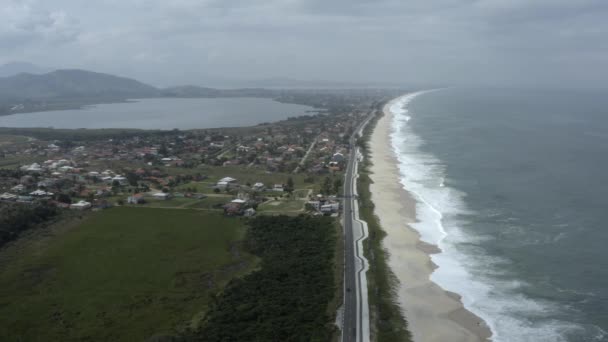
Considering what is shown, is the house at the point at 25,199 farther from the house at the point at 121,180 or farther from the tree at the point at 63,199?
the house at the point at 121,180

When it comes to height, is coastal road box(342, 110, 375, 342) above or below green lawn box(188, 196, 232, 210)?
below

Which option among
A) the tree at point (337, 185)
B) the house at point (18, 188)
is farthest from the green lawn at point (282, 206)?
the house at point (18, 188)

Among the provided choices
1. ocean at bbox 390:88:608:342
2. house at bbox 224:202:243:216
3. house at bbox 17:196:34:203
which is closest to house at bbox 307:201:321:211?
house at bbox 224:202:243:216

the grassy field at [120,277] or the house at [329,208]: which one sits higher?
the house at [329,208]

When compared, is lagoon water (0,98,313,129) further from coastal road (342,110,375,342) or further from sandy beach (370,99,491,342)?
coastal road (342,110,375,342)

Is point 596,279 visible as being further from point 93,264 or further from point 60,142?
point 60,142

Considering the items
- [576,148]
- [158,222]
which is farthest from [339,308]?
[576,148]
